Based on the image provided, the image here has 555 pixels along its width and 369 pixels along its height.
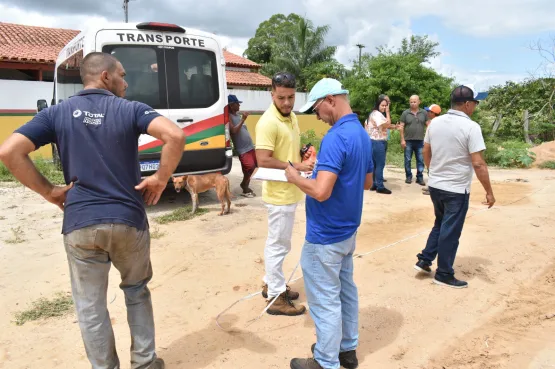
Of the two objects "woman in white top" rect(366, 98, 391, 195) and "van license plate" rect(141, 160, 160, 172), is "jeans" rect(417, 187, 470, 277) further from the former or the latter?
"van license plate" rect(141, 160, 160, 172)

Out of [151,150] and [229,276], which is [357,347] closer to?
[229,276]

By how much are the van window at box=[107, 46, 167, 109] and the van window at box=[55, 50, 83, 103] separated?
73cm

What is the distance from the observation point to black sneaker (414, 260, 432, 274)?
440 cm

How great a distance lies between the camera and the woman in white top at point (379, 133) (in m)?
7.92

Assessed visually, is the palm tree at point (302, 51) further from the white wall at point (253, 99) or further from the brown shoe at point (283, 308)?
the brown shoe at point (283, 308)

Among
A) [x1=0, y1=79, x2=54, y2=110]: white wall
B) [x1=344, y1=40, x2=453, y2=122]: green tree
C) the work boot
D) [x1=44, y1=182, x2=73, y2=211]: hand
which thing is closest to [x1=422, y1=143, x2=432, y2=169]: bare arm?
the work boot

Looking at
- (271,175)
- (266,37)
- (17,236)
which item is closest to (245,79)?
(266,37)

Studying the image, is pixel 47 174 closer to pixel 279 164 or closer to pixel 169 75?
pixel 169 75

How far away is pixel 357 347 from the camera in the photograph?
314cm

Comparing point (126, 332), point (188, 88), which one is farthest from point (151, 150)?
point (126, 332)

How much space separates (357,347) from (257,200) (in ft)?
15.8

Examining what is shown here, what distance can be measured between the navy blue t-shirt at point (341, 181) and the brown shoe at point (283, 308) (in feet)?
3.71

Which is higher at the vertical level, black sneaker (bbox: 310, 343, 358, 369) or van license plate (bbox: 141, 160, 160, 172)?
van license plate (bbox: 141, 160, 160, 172)

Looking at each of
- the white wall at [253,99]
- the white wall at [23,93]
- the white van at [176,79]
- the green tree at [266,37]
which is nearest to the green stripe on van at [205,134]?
the white van at [176,79]
